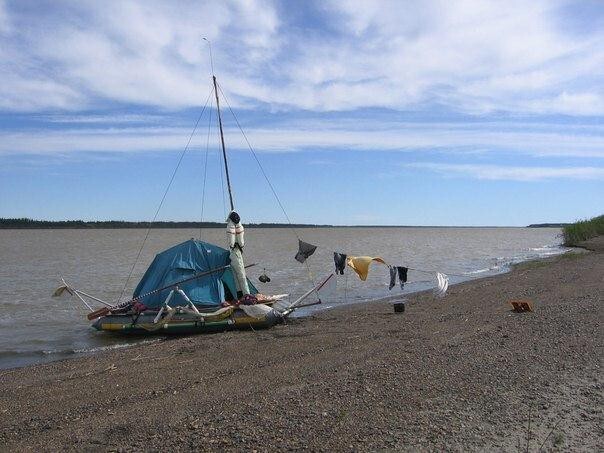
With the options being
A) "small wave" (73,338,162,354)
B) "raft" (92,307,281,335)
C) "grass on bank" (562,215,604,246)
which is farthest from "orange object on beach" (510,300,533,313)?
"grass on bank" (562,215,604,246)

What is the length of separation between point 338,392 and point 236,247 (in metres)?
8.77

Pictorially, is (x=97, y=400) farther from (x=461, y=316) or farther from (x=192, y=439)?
(x=461, y=316)

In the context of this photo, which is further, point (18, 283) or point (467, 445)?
point (18, 283)

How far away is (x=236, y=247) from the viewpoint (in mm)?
16047

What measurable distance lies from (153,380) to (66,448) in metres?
2.98

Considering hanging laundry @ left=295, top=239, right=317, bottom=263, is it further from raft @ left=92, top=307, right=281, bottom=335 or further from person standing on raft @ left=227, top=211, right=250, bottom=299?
raft @ left=92, top=307, right=281, bottom=335

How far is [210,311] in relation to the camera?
15.6m

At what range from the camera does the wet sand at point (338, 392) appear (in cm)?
630

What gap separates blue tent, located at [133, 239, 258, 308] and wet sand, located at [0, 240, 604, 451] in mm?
2729

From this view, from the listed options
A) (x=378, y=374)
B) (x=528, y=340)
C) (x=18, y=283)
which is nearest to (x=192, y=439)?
(x=378, y=374)

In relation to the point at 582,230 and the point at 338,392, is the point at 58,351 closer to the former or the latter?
the point at 338,392

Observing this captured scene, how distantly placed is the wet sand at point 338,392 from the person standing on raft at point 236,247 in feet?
9.12

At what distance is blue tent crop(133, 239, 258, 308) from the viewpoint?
53.0 ft

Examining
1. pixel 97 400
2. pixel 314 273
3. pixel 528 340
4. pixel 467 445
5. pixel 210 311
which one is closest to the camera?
pixel 467 445
